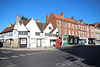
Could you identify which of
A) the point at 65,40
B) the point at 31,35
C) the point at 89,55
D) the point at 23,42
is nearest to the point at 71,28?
the point at 65,40

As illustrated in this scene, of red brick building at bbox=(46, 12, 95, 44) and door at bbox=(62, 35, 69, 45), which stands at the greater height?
red brick building at bbox=(46, 12, 95, 44)

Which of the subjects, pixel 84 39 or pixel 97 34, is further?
pixel 97 34

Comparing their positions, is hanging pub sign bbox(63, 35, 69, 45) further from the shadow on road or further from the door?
the shadow on road

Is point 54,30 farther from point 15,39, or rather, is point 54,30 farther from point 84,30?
point 84,30

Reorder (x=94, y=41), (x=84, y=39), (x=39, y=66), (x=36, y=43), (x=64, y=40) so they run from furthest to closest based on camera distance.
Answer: (x=94, y=41) → (x=84, y=39) → (x=64, y=40) → (x=36, y=43) → (x=39, y=66)

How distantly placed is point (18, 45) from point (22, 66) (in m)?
19.6

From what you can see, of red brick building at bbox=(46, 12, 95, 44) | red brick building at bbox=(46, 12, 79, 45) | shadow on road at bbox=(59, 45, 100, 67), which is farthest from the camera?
red brick building at bbox=(46, 12, 95, 44)

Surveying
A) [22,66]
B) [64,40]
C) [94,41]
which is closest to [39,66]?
[22,66]

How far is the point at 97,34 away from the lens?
5312 cm

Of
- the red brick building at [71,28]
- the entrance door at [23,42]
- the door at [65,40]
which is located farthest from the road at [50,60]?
the red brick building at [71,28]

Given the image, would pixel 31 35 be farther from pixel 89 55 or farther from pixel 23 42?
pixel 89 55

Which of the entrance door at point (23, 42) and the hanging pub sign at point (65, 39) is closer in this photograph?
the entrance door at point (23, 42)

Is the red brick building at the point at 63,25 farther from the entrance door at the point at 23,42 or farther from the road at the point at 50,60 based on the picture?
the road at the point at 50,60

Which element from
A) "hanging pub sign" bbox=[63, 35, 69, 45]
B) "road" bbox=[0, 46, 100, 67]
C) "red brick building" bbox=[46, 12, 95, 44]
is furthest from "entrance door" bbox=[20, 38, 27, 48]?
"hanging pub sign" bbox=[63, 35, 69, 45]
